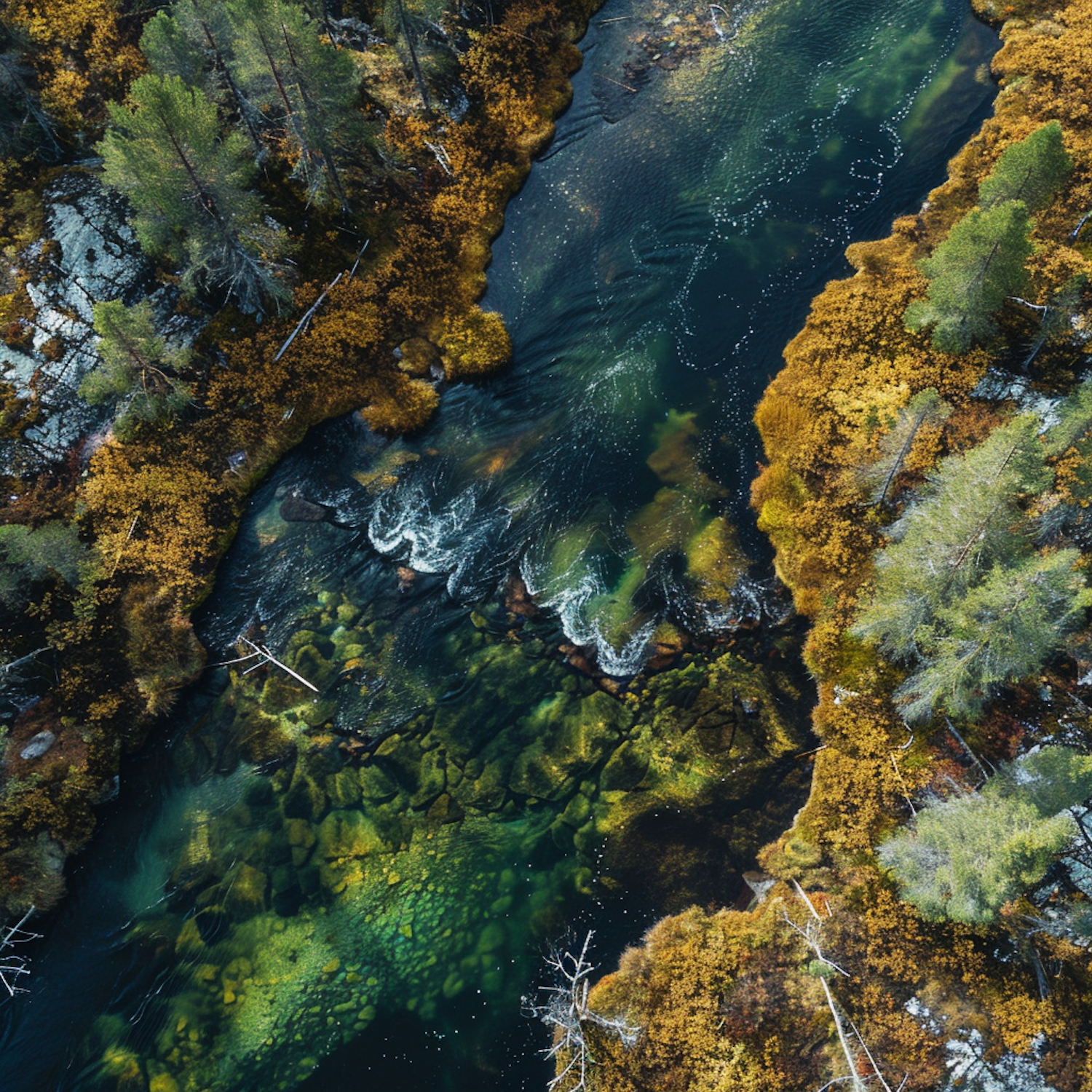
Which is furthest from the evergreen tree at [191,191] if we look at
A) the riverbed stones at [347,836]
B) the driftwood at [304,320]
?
the riverbed stones at [347,836]

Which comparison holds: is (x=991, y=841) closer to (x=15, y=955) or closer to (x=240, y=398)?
(x=240, y=398)

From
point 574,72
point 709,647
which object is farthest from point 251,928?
point 574,72

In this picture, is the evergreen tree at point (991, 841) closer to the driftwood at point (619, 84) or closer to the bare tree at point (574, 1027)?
the bare tree at point (574, 1027)

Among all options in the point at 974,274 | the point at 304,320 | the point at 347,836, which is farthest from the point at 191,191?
the point at 974,274

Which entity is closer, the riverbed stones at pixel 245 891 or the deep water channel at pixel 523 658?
the deep water channel at pixel 523 658

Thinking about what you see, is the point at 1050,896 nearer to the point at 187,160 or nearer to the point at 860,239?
the point at 860,239

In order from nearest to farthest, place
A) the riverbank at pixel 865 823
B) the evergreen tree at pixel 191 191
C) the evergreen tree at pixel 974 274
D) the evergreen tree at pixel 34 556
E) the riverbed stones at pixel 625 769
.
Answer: the riverbank at pixel 865 823
the evergreen tree at pixel 974 274
the evergreen tree at pixel 191 191
the riverbed stones at pixel 625 769
the evergreen tree at pixel 34 556

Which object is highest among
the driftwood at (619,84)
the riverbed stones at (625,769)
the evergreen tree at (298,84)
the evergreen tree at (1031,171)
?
the evergreen tree at (298,84)
